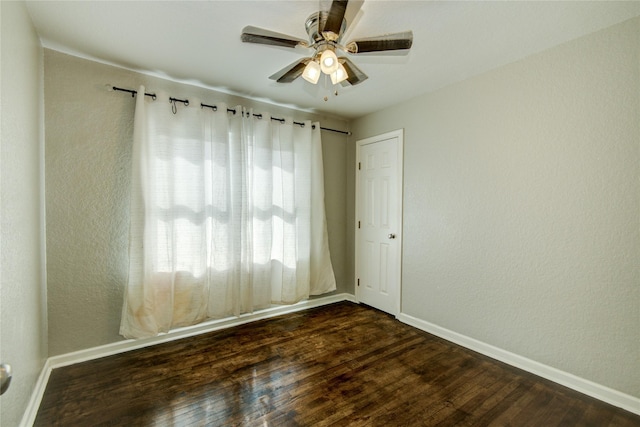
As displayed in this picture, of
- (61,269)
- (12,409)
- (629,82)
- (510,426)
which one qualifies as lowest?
(510,426)

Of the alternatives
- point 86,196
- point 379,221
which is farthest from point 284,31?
point 379,221

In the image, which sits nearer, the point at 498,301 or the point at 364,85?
the point at 498,301

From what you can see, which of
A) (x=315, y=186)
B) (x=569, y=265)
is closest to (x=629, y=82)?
(x=569, y=265)

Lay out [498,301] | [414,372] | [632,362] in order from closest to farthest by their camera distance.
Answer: [632,362]
[414,372]
[498,301]

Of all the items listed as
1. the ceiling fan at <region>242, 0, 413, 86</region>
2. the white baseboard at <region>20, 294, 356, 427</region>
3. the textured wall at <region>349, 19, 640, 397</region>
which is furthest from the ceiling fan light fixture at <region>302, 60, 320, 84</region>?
the white baseboard at <region>20, 294, 356, 427</region>

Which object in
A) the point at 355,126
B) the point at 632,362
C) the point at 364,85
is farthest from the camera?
the point at 355,126

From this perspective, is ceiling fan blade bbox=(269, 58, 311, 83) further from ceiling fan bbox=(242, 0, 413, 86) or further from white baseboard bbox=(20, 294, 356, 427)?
white baseboard bbox=(20, 294, 356, 427)

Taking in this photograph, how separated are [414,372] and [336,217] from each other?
7.03ft

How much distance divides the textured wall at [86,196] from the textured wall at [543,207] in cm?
288

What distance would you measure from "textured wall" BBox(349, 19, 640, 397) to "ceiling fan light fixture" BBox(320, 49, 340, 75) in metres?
1.63

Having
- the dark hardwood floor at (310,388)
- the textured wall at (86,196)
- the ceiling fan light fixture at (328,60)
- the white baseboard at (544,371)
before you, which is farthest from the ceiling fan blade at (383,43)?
the white baseboard at (544,371)

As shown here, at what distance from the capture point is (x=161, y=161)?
8.44 feet

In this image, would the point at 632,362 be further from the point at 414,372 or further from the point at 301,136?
the point at 301,136

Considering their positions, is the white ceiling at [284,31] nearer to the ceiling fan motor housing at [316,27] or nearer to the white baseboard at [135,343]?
the ceiling fan motor housing at [316,27]
